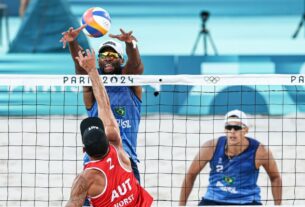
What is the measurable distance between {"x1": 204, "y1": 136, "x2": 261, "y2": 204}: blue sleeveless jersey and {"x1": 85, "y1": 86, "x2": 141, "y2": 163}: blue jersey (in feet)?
4.90

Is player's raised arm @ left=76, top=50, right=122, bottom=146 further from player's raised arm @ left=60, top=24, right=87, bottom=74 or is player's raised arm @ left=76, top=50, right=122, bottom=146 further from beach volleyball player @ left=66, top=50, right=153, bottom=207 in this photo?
player's raised arm @ left=60, top=24, right=87, bottom=74

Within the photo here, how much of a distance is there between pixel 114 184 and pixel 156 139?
7654 millimetres

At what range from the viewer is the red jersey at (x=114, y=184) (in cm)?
782

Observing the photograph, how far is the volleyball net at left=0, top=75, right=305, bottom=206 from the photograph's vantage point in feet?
32.4

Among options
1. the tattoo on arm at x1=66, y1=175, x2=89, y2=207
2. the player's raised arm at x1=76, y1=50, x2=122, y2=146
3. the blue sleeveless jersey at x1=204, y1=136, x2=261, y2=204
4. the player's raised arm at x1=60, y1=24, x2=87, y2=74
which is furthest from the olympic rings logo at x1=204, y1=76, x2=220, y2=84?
the tattoo on arm at x1=66, y1=175, x2=89, y2=207

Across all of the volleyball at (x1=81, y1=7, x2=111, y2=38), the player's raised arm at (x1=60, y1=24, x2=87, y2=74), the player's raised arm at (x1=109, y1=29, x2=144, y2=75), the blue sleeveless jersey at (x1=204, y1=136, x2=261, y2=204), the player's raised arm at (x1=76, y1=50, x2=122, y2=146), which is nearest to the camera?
the player's raised arm at (x1=76, y1=50, x2=122, y2=146)

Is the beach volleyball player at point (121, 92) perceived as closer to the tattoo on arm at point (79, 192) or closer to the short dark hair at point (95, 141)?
the short dark hair at point (95, 141)

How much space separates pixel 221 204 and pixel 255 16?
13521 mm

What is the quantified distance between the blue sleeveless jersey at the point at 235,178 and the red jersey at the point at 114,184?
280cm

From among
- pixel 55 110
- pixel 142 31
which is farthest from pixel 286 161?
pixel 142 31

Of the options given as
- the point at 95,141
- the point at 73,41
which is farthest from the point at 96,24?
the point at 95,141

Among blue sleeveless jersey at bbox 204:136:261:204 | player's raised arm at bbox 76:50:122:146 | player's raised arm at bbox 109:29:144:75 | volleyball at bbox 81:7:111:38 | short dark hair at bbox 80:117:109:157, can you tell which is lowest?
blue sleeveless jersey at bbox 204:136:261:204

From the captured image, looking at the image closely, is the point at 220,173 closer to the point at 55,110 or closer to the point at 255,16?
the point at 55,110

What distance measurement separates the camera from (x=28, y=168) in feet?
44.9
